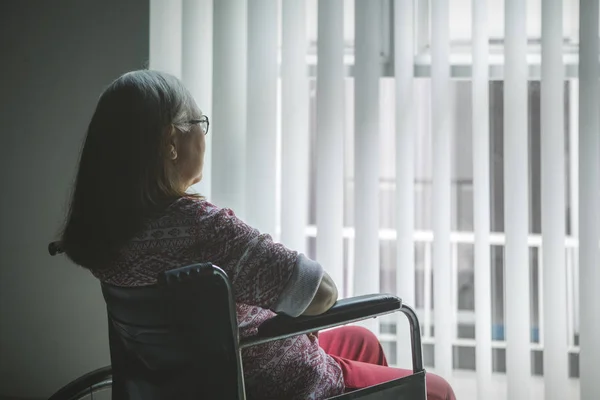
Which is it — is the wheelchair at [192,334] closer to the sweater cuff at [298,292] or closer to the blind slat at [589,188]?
the sweater cuff at [298,292]

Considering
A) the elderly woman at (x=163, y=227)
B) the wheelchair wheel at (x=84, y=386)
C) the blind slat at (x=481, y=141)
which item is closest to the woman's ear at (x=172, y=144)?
the elderly woman at (x=163, y=227)

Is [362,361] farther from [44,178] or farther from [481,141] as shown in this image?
[44,178]

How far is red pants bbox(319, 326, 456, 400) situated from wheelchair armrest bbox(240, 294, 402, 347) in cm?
20

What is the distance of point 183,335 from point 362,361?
0.53 m

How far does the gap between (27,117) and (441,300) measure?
1591mm

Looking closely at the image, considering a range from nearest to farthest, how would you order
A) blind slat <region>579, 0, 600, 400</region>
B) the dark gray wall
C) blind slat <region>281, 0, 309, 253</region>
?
blind slat <region>579, 0, 600, 400</region>
blind slat <region>281, 0, 309, 253</region>
the dark gray wall

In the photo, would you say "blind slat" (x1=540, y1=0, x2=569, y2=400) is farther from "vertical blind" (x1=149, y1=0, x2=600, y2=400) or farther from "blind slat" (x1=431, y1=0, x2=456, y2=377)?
"blind slat" (x1=431, y1=0, x2=456, y2=377)

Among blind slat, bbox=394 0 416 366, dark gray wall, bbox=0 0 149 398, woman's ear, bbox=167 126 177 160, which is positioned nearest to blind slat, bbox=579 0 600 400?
blind slat, bbox=394 0 416 366

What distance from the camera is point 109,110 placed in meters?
0.91

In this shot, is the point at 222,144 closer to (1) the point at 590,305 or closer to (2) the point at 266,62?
(2) the point at 266,62

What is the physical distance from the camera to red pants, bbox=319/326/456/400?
106 centimetres

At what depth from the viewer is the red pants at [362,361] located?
1059mm

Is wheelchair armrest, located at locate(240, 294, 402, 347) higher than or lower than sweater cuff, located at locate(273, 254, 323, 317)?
lower

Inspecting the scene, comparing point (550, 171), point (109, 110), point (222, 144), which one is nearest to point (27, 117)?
point (222, 144)
